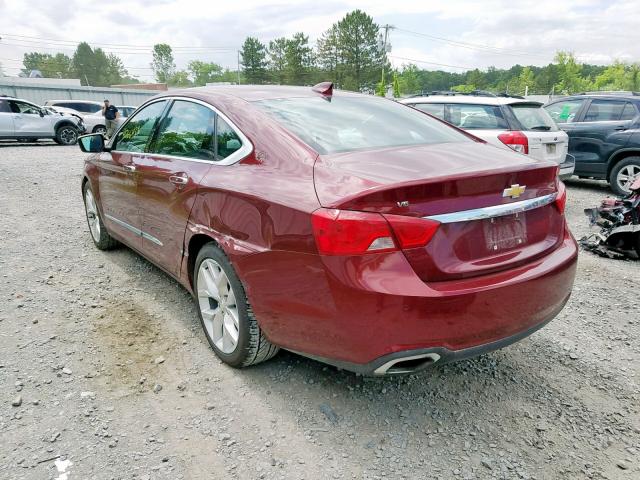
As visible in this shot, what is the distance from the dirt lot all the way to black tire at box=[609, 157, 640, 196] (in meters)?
5.19

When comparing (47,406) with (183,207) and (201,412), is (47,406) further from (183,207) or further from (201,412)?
(183,207)

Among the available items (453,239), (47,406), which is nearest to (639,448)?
(453,239)

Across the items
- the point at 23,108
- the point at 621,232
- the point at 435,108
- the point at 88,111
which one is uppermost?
the point at 23,108

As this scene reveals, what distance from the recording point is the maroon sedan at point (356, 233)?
2.02 meters

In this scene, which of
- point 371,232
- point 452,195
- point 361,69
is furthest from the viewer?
point 361,69

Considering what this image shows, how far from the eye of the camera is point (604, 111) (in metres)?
8.66

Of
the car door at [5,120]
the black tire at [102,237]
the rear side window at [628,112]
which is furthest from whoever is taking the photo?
the car door at [5,120]

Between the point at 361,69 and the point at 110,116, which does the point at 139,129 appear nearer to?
the point at 110,116

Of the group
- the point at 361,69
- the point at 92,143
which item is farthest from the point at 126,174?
the point at 361,69

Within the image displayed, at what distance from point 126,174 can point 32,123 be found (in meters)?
15.8

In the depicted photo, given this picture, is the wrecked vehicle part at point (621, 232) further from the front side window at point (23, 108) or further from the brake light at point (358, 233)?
the front side window at point (23, 108)

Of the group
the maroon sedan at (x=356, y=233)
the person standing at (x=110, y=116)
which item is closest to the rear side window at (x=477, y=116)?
the maroon sedan at (x=356, y=233)

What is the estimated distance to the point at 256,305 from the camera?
8.19 feet

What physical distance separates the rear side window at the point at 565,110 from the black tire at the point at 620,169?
1.33 m
